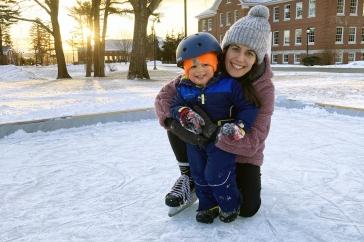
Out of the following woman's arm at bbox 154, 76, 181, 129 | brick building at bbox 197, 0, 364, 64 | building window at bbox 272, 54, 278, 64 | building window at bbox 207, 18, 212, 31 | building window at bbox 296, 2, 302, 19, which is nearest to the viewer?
woman's arm at bbox 154, 76, 181, 129

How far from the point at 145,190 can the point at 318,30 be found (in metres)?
38.3

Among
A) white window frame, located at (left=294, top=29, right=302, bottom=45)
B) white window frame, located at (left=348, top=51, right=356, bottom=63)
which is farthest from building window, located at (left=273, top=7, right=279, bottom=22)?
white window frame, located at (left=348, top=51, right=356, bottom=63)

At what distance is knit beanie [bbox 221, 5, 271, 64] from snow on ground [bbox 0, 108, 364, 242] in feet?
3.69

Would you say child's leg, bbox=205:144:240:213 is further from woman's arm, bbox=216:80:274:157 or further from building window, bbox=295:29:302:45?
building window, bbox=295:29:302:45

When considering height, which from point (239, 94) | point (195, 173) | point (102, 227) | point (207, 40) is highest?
point (207, 40)

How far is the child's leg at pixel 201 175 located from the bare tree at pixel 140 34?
15409 millimetres

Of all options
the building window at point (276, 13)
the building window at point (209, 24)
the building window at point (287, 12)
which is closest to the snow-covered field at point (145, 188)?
the building window at point (287, 12)

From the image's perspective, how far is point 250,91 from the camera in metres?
2.37

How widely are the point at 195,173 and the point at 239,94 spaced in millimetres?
617

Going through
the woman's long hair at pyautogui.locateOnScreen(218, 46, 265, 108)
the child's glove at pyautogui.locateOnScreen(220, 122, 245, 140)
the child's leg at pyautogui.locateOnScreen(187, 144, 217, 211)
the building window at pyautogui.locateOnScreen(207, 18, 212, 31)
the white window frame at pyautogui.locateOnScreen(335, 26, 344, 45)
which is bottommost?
the child's leg at pyautogui.locateOnScreen(187, 144, 217, 211)

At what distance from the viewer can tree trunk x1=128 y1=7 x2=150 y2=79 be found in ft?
56.7

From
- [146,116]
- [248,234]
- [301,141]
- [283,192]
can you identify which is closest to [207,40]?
[248,234]

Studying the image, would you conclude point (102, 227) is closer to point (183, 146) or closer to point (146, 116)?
A: point (183, 146)

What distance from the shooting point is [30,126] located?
554cm
